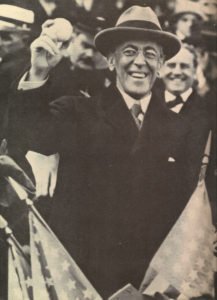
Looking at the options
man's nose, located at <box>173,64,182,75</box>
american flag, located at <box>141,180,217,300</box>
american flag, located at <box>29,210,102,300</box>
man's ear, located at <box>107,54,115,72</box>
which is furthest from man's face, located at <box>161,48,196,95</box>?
american flag, located at <box>29,210,102,300</box>

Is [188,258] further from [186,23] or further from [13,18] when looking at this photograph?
[13,18]

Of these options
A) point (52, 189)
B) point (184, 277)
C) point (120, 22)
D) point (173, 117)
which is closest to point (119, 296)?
point (184, 277)

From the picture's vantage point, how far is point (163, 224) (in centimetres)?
78

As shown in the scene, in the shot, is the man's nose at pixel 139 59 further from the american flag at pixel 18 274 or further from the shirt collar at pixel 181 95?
Result: the american flag at pixel 18 274

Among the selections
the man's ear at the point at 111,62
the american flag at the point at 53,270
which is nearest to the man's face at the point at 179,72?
the man's ear at the point at 111,62

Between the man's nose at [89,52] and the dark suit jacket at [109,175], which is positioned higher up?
the man's nose at [89,52]

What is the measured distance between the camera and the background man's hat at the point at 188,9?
32.0 inches

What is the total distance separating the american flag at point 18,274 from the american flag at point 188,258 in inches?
9.2

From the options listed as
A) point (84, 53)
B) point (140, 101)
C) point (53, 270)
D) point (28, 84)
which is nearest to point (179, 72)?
point (140, 101)

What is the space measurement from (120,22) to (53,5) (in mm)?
144

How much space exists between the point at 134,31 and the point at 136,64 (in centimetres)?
7

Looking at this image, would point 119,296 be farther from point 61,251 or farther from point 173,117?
point 173,117

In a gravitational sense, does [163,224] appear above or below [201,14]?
below

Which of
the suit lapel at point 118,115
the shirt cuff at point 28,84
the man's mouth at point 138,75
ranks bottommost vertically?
the suit lapel at point 118,115
